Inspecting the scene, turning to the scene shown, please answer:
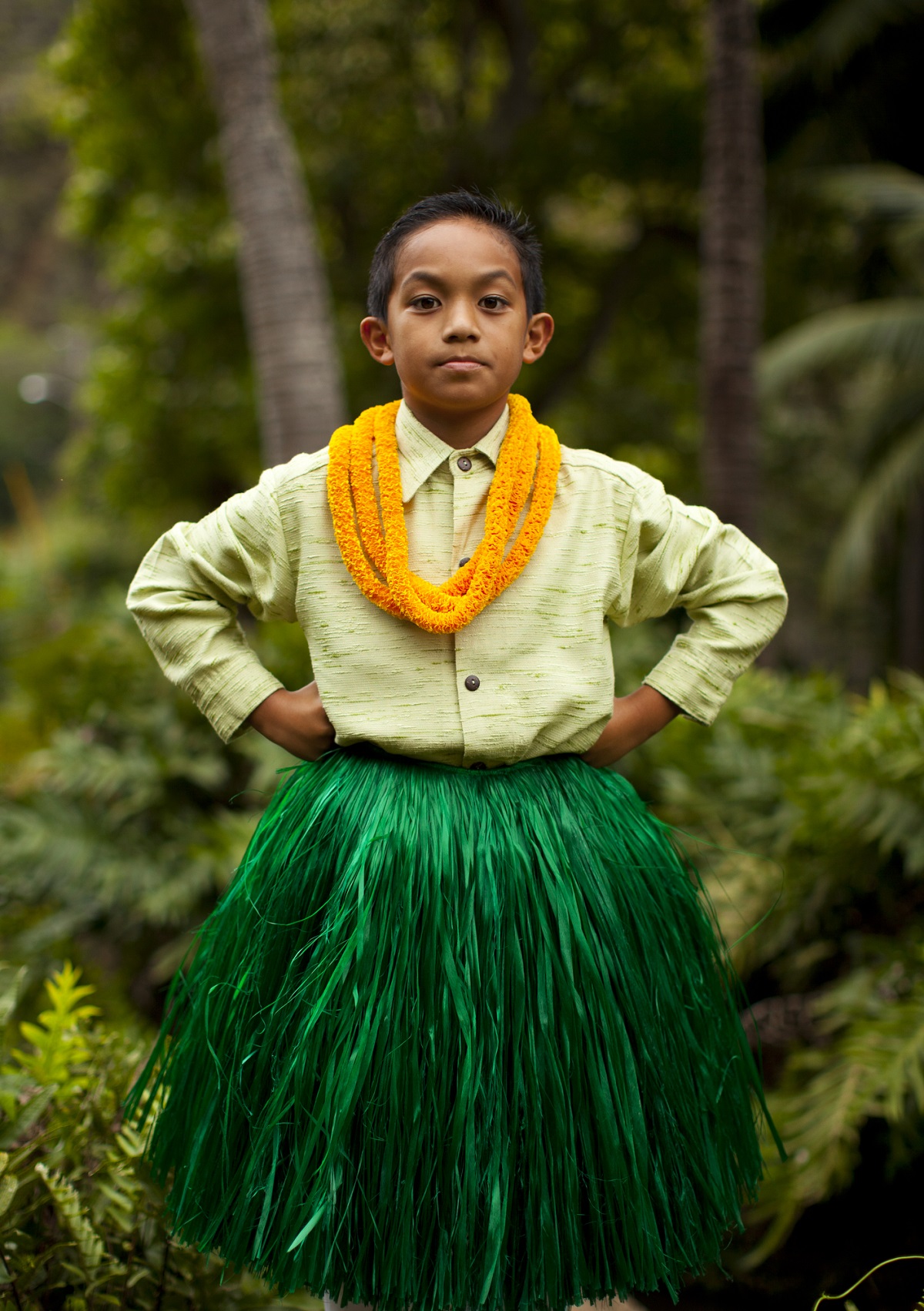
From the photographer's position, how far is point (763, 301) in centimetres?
1005

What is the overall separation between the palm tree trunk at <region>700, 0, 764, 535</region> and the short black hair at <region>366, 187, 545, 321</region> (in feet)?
10.4

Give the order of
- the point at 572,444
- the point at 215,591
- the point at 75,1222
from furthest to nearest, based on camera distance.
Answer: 1. the point at 572,444
2. the point at 75,1222
3. the point at 215,591

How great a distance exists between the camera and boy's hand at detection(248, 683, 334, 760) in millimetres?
1620

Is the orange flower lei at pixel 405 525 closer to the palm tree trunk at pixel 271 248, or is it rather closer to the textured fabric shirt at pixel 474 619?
the textured fabric shirt at pixel 474 619

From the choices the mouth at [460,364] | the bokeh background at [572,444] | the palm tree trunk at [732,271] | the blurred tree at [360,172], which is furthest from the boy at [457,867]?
the blurred tree at [360,172]

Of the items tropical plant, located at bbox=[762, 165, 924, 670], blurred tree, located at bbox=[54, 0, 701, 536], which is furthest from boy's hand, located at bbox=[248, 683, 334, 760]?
tropical plant, located at bbox=[762, 165, 924, 670]

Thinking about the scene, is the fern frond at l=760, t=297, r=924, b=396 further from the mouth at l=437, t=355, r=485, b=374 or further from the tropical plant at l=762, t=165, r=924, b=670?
the mouth at l=437, t=355, r=485, b=374

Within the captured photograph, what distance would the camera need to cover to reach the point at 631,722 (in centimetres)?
167

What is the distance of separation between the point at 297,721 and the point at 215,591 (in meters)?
0.24

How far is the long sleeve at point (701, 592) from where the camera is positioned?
1638 mm

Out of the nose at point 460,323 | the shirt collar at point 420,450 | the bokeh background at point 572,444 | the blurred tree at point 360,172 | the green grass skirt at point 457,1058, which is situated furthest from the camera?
the blurred tree at point 360,172

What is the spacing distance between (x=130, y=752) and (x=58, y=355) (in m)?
24.4

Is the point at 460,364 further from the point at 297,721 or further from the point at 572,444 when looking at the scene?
the point at 572,444

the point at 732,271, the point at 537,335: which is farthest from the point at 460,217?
the point at 732,271
